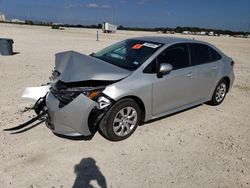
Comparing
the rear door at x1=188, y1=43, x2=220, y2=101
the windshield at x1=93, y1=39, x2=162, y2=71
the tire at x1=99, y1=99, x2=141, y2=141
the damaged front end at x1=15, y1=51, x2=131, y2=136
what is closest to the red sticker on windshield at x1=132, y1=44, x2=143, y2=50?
the windshield at x1=93, y1=39, x2=162, y2=71

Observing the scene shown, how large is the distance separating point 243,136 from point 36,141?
3.66m

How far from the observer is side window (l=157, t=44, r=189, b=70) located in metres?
4.84

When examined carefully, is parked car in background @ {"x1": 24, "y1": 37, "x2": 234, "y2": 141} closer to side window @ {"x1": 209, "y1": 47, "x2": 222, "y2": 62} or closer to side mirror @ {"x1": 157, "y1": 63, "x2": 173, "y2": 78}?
side mirror @ {"x1": 157, "y1": 63, "x2": 173, "y2": 78}

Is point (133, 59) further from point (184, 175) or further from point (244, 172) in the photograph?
point (244, 172)

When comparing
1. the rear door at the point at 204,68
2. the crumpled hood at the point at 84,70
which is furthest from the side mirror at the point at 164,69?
the rear door at the point at 204,68

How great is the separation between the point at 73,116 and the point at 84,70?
74cm

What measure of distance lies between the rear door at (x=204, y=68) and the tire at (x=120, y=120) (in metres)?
1.67

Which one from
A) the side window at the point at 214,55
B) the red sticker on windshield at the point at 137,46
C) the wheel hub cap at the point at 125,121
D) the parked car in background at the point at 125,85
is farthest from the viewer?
the side window at the point at 214,55

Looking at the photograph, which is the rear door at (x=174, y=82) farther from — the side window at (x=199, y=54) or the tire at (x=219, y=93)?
the tire at (x=219, y=93)

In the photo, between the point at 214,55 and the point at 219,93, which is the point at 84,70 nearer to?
the point at 214,55

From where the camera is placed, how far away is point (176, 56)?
5090 millimetres

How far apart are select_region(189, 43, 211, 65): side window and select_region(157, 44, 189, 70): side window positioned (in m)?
0.20

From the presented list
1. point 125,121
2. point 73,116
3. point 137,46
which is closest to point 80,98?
point 73,116

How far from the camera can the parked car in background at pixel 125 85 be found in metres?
4.00
